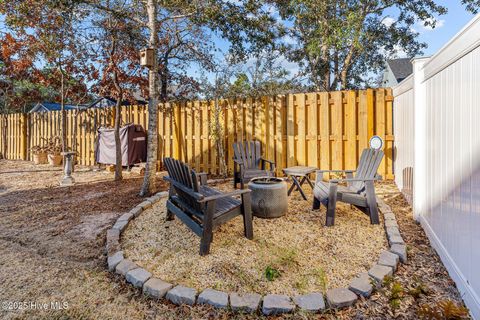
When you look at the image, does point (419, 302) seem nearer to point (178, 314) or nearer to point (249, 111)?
point (178, 314)

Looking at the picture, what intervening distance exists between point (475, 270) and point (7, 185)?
7657mm

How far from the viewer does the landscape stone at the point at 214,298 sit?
1808mm

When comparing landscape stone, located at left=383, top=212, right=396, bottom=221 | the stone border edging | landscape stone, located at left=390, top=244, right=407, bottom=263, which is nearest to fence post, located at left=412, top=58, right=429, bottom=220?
landscape stone, located at left=383, top=212, right=396, bottom=221

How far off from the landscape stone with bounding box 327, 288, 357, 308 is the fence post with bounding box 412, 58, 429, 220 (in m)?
1.77

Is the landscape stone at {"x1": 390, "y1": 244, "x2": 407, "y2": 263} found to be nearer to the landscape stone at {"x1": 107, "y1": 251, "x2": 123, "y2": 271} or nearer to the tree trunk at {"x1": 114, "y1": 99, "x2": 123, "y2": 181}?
the landscape stone at {"x1": 107, "y1": 251, "x2": 123, "y2": 271}

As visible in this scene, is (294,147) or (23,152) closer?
(294,147)

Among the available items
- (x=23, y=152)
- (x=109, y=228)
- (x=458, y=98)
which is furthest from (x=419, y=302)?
(x=23, y=152)

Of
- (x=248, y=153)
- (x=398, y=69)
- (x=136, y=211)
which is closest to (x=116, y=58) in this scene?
(x=248, y=153)

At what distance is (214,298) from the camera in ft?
6.05

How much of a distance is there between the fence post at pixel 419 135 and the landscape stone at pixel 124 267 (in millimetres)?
3030

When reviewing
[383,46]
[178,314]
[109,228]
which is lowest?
[178,314]

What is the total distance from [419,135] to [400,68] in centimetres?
1340

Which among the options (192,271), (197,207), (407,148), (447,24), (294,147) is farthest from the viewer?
(447,24)

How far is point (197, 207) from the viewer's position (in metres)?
2.52
